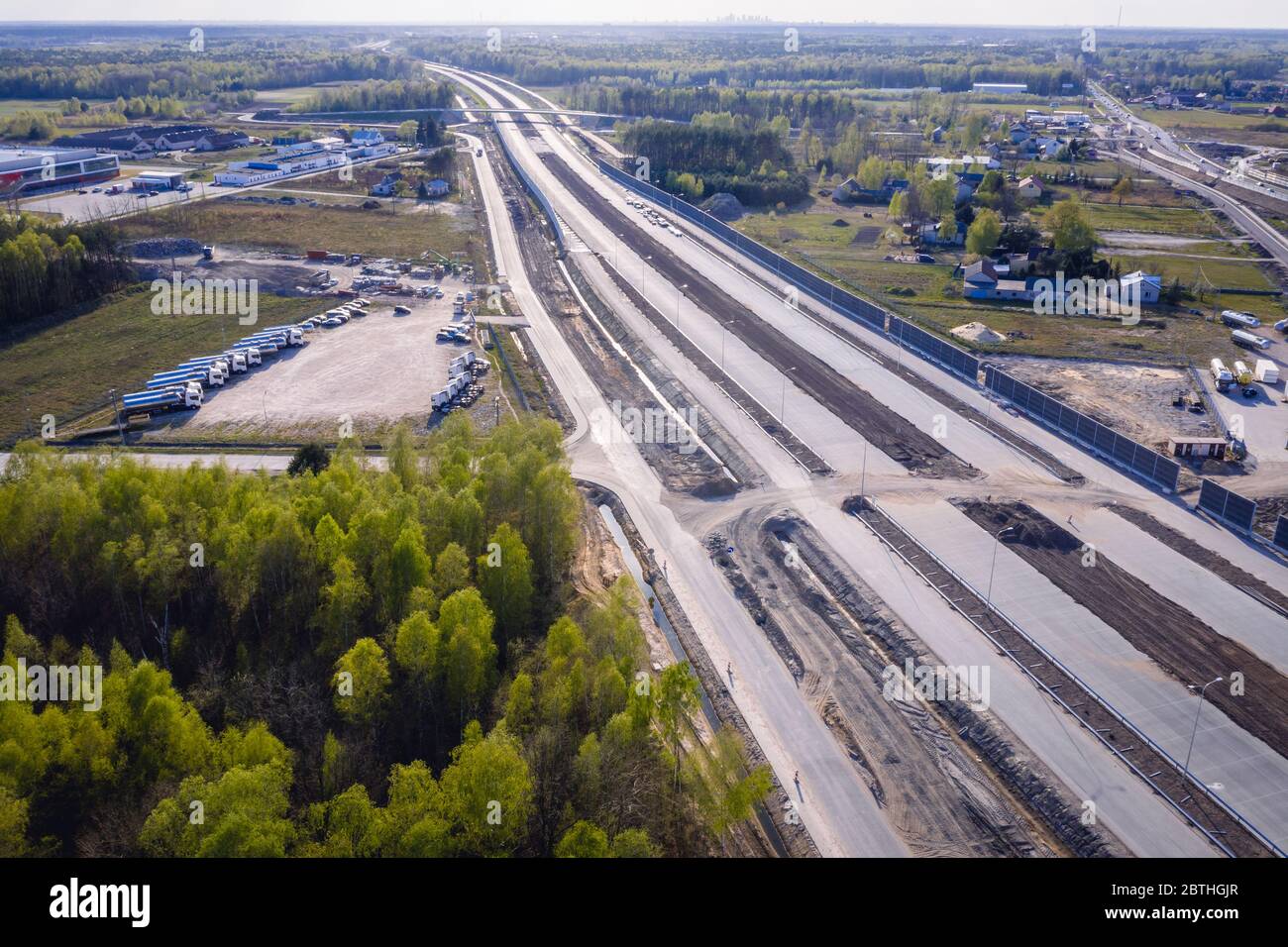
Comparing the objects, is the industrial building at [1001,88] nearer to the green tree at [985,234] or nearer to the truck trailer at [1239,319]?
the green tree at [985,234]

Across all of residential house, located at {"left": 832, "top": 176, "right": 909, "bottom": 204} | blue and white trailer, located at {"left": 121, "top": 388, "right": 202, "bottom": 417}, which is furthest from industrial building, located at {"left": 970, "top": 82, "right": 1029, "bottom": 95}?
blue and white trailer, located at {"left": 121, "top": 388, "right": 202, "bottom": 417}

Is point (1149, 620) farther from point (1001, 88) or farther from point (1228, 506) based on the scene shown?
point (1001, 88)

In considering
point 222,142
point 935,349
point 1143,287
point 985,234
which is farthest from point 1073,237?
point 222,142

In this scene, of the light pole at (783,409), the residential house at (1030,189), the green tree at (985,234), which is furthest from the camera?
the residential house at (1030,189)

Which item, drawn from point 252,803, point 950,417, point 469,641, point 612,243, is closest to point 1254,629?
point 950,417

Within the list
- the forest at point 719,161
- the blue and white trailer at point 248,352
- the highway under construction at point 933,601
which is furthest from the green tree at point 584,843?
the forest at point 719,161

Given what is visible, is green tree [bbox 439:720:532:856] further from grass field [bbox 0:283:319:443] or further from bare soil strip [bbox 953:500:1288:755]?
grass field [bbox 0:283:319:443]
